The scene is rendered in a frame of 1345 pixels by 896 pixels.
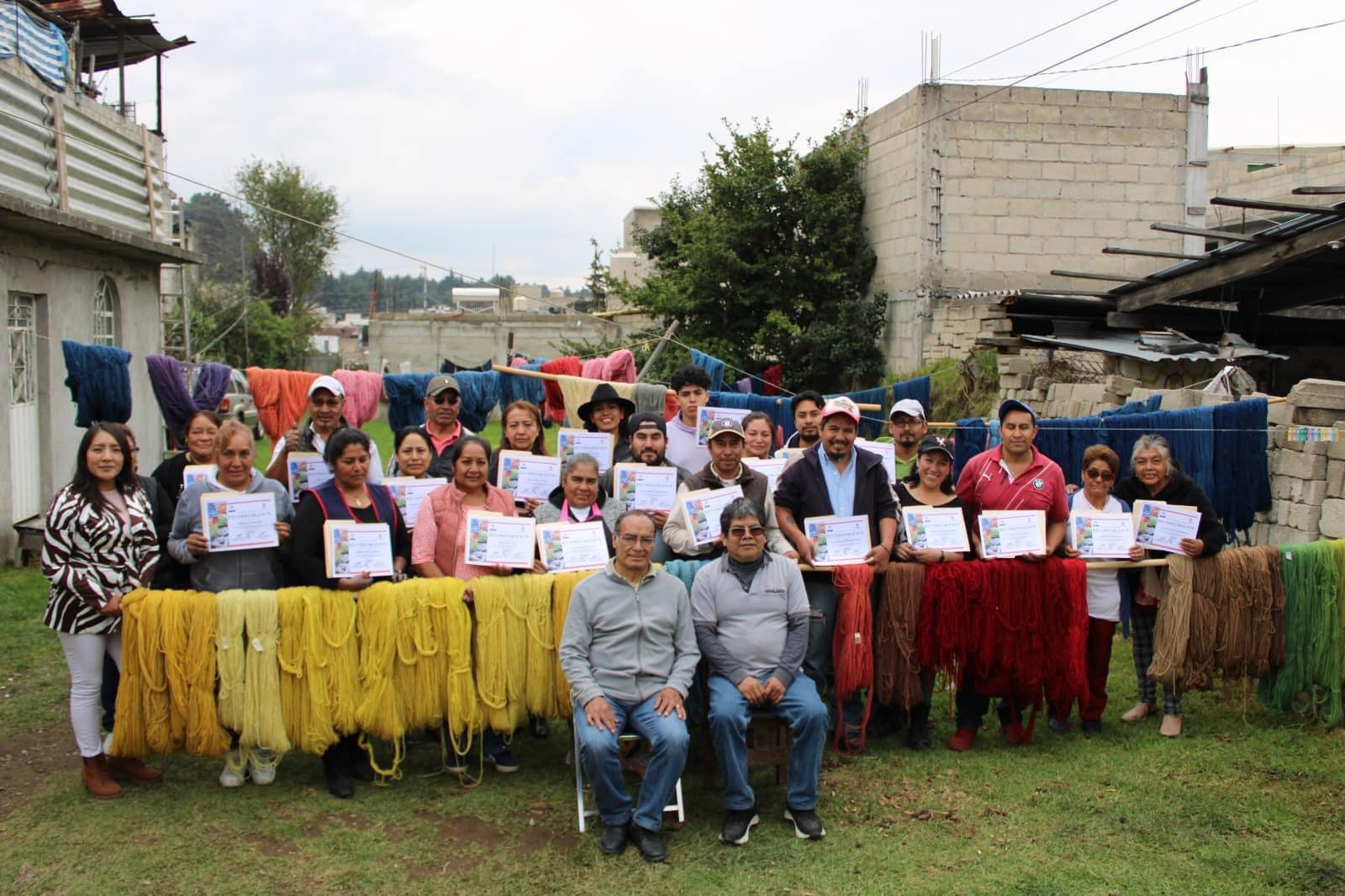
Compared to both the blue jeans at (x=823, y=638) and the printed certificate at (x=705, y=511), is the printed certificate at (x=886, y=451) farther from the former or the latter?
the printed certificate at (x=705, y=511)

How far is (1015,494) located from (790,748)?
6.33 feet

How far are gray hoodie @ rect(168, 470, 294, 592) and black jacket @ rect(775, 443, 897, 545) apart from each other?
8.35ft

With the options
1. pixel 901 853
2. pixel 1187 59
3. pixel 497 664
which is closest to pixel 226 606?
pixel 497 664

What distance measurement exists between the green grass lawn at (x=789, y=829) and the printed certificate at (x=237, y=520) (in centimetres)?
116

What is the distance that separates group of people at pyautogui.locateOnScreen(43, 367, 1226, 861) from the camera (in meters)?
4.61

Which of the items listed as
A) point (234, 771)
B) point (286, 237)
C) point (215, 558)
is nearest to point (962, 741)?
point (234, 771)

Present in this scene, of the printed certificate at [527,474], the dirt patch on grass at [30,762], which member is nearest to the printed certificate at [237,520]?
the printed certificate at [527,474]

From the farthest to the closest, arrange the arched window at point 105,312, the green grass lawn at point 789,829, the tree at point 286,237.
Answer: the tree at point 286,237 < the arched window at point 105,312 < the green grass lawn at point 789,829

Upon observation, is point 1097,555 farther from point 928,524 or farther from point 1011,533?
point 928,524

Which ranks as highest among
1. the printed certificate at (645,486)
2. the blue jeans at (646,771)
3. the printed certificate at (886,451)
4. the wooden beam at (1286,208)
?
the wooden beam at (1286,208)

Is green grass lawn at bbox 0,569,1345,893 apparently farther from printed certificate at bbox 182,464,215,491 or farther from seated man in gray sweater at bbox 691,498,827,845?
printed certificate at bbox 182,464,215,491

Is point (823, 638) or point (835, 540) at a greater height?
point (835, 540)

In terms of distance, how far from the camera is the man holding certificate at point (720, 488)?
5324 mm

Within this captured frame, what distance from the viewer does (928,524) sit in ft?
18.0
